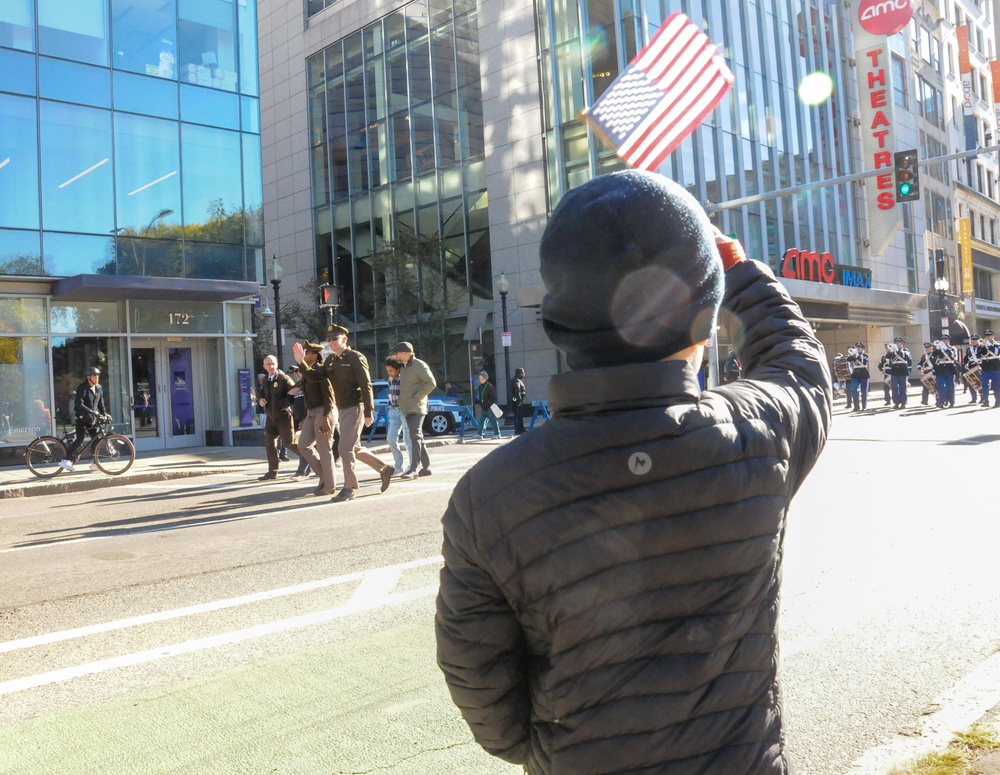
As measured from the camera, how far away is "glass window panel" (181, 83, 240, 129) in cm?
2180

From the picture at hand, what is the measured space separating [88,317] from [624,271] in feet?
68.7

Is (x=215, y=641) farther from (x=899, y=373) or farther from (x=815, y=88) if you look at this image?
(x=815, y=88)

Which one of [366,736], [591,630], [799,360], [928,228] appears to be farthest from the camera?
[928,228]

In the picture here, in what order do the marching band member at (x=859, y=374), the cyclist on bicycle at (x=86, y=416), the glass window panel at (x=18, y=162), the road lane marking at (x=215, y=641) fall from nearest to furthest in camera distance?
1. the road lane marking at (x=215, y=641)
2. the cyclist on bicycle at (x=86, y=416)
3. the glass window panel at (x=18, y=162)
4. the marching band member at (x=859, y=374)

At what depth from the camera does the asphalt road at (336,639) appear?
3646 millimetres

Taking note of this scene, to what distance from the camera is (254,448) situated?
68.0ft

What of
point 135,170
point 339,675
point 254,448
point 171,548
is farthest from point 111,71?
point 339,675

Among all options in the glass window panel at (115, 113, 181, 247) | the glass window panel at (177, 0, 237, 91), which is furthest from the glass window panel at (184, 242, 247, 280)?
the glass window panel at (177, 0, 237, 91)

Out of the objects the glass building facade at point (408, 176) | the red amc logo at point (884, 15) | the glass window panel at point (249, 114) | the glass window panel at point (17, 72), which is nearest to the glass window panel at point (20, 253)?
the glass window panel at point (17, 72)

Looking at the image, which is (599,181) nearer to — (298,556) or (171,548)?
(298,556)

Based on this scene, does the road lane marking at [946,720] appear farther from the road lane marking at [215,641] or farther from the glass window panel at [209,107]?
the glass window panel at [209,107]

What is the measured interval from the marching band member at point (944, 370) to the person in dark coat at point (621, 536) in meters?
24.4

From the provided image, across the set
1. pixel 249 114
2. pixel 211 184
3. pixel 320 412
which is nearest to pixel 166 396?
pixel 211 184

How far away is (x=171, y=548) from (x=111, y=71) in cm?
1620
